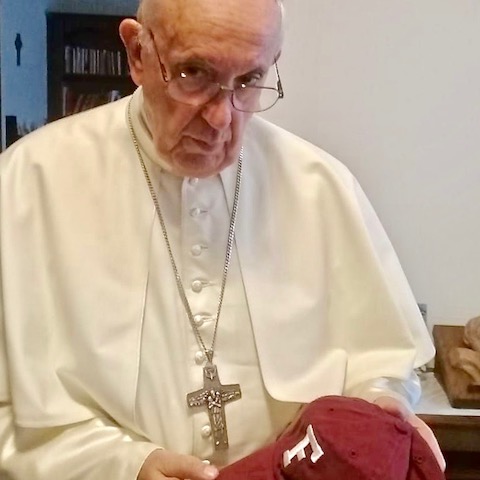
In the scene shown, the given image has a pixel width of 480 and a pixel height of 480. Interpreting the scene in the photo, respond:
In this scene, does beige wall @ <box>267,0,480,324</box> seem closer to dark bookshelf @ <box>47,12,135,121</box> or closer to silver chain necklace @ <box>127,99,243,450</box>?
dark bookshelf @ <box>47,12,135,121</box>

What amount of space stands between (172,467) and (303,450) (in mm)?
225

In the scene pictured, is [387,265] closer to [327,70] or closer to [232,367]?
[232,367]

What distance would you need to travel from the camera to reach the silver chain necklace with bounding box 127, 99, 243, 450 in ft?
4.14

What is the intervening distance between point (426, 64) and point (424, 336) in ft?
2.21

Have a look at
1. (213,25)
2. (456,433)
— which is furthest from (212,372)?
(456,433)

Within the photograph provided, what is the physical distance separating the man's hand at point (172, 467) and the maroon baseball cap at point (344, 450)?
39 millimetres

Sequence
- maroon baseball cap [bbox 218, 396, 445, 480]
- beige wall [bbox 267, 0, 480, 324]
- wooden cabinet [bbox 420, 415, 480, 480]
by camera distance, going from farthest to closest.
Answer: beige wall [bbox 267, 0, 480, 324]
wooden cabinet [bbox 420, 415, 480, 480]
maroon baseball cap [bbox 218, 396, 445, 480]

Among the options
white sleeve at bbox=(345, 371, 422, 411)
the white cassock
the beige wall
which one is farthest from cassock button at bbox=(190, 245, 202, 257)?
the beige wall

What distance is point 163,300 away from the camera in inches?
50.6

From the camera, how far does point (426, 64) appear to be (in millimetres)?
1800

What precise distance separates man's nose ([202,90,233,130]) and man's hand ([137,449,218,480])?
47 cm

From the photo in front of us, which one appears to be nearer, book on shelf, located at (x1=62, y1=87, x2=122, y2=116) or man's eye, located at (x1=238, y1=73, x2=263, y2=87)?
man's eye, located at (x1=238, y1=73, x2=263, y2=87)

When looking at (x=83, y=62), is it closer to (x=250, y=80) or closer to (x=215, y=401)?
(x=250, y=80)

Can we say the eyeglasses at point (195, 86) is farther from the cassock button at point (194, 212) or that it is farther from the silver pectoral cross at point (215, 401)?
the silver pectoral cross at point (215, 401)
